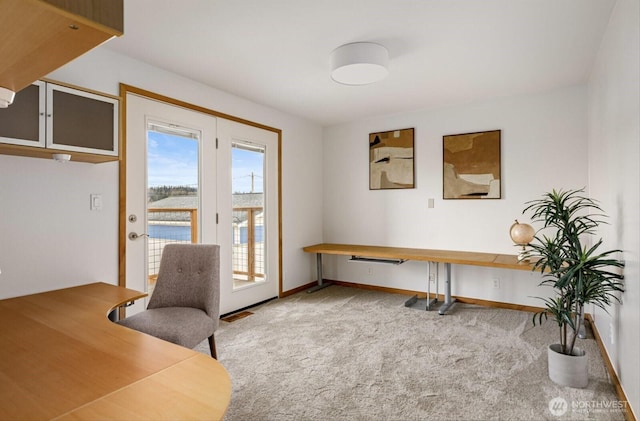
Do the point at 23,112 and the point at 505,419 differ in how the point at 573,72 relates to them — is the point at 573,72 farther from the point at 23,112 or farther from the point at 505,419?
the point at 23,112

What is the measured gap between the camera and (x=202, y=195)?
349 cm

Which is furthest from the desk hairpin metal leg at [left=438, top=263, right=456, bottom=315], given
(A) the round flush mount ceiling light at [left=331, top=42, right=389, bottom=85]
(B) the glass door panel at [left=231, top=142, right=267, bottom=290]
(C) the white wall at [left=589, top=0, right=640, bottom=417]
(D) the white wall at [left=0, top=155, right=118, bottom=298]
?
(D) the white wall at [left=0, top=155, right=118, bottom=298]

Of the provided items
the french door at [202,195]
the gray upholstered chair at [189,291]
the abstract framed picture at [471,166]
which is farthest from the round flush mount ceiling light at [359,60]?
the abstract framed picture at [471,166]

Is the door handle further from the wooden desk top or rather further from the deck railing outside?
the wooden desk top

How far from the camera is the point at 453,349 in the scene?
2850 mm

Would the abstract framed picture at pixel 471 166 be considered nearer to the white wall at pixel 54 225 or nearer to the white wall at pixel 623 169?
the white wall at pixel 623 169

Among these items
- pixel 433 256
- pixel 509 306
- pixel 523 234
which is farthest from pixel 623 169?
pixel 509 306

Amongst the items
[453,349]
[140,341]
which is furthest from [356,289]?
[140,341]

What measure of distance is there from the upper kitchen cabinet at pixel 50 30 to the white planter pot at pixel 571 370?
2.82 meters

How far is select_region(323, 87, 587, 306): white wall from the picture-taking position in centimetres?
370

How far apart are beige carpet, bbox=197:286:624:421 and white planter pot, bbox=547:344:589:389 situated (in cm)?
5

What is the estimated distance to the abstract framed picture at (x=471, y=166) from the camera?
399cm

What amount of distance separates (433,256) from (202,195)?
2512 mm

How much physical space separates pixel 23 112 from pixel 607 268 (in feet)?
13.0
